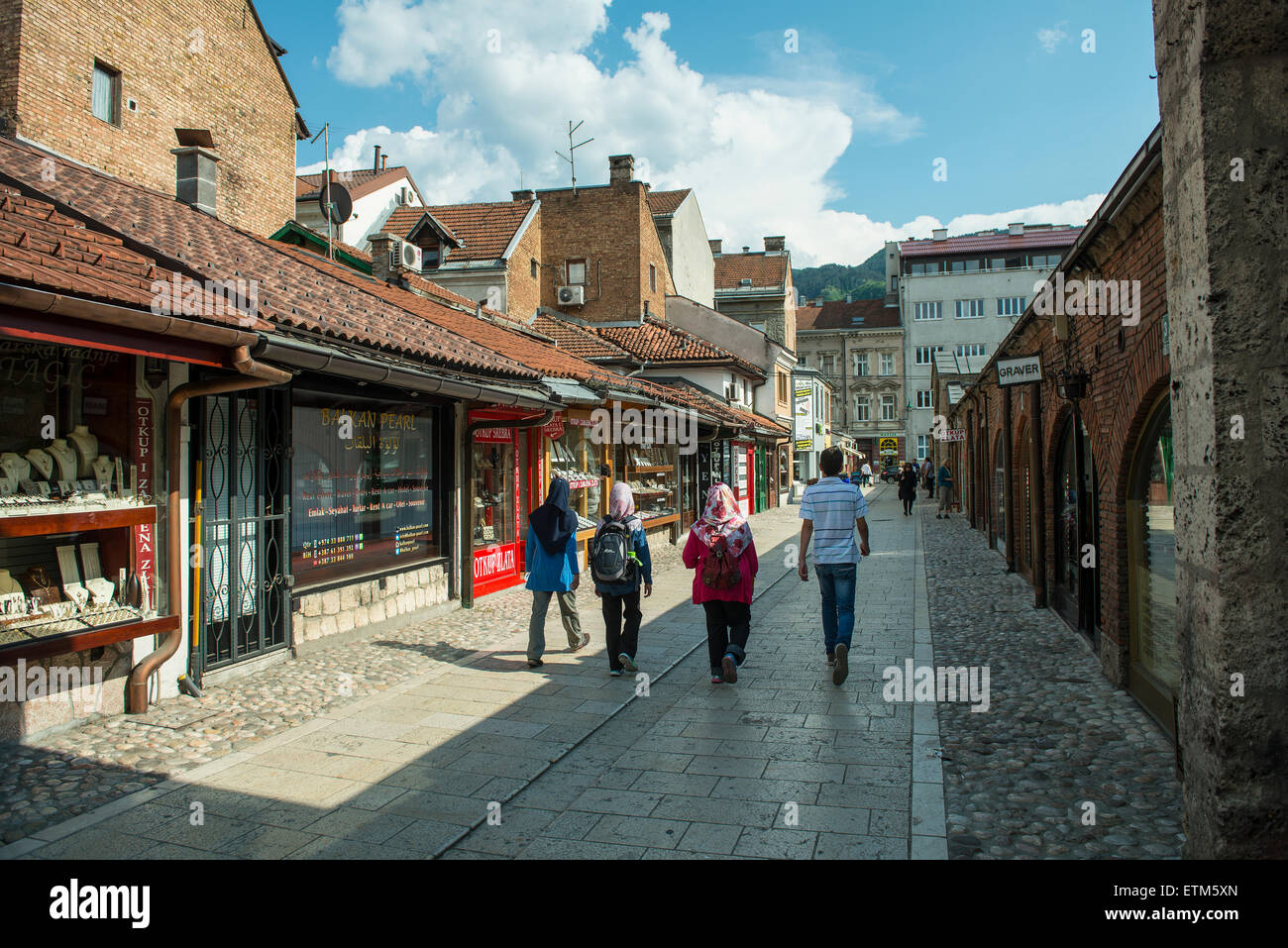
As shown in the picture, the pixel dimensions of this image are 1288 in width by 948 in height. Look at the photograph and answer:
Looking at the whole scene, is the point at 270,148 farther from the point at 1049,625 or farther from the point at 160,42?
the point at 1049,625

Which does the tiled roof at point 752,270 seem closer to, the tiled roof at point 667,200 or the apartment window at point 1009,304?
the tiled roof at point 667,200

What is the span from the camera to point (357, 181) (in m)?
37.6

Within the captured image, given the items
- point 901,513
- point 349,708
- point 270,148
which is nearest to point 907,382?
point 901,513

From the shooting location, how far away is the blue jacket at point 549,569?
7605 mm

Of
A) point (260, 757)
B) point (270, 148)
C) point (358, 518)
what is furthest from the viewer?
point (270, 148)

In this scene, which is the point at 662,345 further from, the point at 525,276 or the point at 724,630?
the point at 724,630

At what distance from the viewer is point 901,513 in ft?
93.7

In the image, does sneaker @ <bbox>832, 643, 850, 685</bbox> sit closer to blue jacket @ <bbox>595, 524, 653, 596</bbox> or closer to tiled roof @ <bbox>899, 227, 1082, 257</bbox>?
blue jacket @ <bbox>595, 524, 653, 596</bbox>

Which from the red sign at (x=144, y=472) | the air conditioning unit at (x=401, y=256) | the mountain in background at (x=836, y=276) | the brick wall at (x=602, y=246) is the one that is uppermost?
the mountain in background at (x=836, y=276)

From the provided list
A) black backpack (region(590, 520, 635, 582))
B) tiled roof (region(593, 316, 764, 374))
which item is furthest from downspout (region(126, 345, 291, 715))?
tiled roof (region(593, 316, 764, 374))

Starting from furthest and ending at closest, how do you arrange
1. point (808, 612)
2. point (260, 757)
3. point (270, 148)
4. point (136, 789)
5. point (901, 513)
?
point (901, 513) < point (270, 148) < point (808, 612) < point (260, 757) < point (136, 789)

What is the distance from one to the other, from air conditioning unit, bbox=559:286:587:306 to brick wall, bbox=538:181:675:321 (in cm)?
64

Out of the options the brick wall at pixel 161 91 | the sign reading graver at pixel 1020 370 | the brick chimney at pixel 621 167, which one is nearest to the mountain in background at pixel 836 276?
the brick chimney at pixel 621 167

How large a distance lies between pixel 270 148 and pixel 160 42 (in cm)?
442
